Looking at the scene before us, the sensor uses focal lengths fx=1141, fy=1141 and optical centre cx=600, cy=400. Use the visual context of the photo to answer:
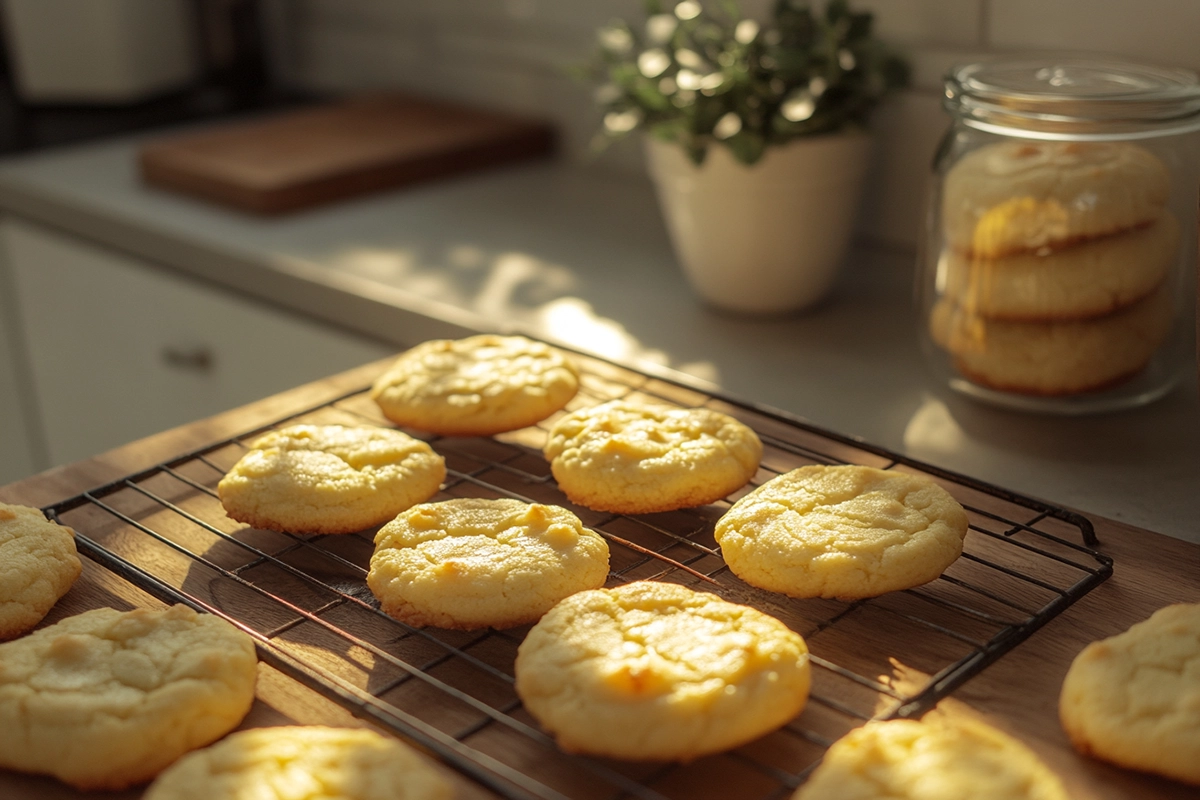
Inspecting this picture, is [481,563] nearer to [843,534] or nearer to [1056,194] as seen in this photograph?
[843,534]

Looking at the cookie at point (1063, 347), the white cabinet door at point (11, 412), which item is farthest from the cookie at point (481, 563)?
the white cabinet door at point (11, 412)

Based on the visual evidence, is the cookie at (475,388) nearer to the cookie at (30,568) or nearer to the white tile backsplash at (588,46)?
the cookie at (30,568)

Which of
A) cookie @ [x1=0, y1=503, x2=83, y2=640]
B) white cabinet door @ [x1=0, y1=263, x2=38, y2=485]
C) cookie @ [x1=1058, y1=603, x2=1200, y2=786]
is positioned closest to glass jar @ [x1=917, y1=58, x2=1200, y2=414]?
cookie @ [x1=1058, y1=603, x2=1200, y2=786]

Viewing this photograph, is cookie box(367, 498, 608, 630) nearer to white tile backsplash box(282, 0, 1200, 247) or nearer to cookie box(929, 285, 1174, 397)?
cookie box(929, 285, 1174, 397)

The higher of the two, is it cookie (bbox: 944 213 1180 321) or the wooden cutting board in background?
cookie (bbox: 944 213 1180 321)

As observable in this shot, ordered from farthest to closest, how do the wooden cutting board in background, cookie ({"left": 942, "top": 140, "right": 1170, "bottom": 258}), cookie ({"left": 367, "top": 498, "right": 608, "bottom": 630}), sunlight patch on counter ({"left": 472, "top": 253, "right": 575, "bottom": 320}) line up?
the wooden cutting board in background → sunlight patch on counter ({"left": 472, "top": 253, "right": 575, "bottom": 320}) → cookie ({"left": 942, "top": 140, "right": 1170, "bottom": 258}) → cookie ({"left": 367, "top": 498, "right": 608, "bottom": 630})

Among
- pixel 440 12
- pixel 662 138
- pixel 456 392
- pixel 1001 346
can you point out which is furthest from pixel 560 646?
pixel 440 12

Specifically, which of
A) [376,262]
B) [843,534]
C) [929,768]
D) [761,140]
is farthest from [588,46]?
[929,768]
